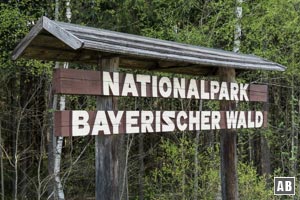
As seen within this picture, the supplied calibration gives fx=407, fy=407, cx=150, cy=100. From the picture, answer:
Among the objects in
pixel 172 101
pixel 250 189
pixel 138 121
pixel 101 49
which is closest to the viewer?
pixel 101 49

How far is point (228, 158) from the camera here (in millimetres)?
4660

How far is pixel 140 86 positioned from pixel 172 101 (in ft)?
17.6

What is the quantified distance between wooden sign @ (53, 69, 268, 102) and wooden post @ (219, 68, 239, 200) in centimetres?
13

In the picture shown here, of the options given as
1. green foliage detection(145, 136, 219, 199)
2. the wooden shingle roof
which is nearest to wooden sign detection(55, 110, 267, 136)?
the wooden shingle roof

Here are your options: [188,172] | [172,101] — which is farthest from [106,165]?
[172,101]

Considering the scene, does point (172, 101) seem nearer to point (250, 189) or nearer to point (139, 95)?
point (250, 189)

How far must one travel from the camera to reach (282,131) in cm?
955

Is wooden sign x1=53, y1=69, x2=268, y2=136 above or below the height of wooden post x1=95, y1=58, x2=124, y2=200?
above

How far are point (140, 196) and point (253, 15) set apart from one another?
486cm

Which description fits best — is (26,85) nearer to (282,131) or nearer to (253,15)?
(253,15)

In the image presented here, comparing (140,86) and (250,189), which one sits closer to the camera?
(140,86)

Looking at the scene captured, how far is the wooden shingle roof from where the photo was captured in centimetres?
292
